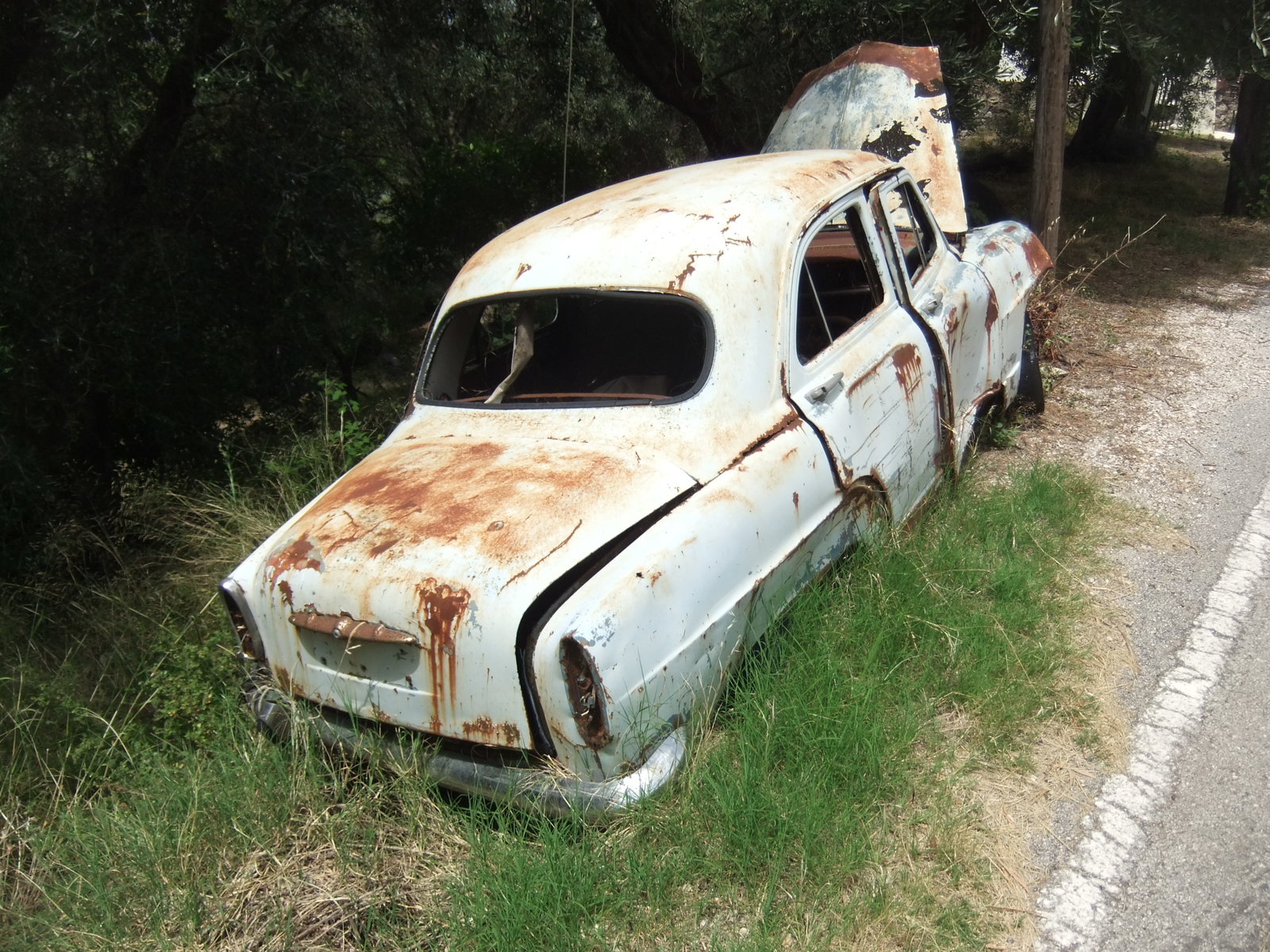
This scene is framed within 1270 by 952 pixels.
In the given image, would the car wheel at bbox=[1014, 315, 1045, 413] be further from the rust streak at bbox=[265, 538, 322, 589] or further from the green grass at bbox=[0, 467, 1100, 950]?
the rust streak at bbox=[265, 538, 322, 589]

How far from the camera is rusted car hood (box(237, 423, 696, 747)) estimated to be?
8.73 feet

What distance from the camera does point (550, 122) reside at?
10617mm

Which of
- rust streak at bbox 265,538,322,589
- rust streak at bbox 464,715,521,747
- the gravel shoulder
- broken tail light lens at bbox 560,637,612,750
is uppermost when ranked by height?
rust streak at bbox 265,538,322,589

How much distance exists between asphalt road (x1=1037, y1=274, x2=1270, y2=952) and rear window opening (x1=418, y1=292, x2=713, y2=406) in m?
1.92

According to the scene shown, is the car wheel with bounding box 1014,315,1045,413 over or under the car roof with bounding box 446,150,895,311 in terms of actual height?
under

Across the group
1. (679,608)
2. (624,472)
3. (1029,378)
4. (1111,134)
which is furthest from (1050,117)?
(1111,134)

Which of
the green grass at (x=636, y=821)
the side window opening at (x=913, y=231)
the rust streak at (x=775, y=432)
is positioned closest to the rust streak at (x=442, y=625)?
the green grass at (x=636, y=821)

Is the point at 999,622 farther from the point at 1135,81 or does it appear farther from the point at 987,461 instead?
the point at 1135,81

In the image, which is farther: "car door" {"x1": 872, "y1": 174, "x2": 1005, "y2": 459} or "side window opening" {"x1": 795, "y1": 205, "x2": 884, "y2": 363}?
"car door" {"x1": 872, "y1": 174, "x2": 1005, "y2": 459}

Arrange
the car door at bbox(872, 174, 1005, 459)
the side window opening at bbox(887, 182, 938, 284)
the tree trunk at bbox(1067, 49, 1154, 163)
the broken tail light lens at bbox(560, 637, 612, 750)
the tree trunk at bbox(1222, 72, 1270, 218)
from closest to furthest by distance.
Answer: the broken tail light lens at bbox(560, 637, 612, 750) < the car door at bbox(872, 174, 1005, 459) < the side window opening at bbox(887, 182, 938, 284) < the tree trunk at bbox(1222, 72, 1270, 218) < the tree trunk at bbox(1067, 49, 1154, 163)

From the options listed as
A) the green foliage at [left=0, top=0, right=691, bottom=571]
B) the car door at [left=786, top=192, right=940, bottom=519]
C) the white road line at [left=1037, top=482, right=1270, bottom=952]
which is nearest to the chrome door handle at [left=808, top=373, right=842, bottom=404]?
the car door at [left=786, top=192, right=940, bottom=519]

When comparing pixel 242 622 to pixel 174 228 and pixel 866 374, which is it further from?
pixel 174 228

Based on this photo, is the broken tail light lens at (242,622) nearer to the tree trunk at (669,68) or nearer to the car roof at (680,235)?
the car roof at (680,235)

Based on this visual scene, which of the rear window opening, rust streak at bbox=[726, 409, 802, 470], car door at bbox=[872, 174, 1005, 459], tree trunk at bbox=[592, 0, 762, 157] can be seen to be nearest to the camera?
rust streak at bbox=[726, 409, 802, 470]
